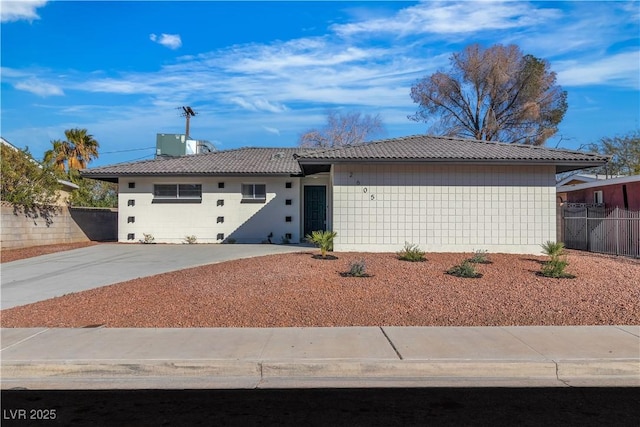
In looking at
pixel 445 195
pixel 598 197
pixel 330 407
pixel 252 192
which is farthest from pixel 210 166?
pixel 330 407

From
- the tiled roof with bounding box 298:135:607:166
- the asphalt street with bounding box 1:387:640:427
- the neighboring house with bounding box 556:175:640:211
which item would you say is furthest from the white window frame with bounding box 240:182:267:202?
the asphalt street with bounding box 1:387:640:427

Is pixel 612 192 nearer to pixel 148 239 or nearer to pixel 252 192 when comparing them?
pixel 252 192

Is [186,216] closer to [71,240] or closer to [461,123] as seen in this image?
[71,240]

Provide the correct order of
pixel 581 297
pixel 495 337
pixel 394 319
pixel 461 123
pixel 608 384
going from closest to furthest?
pixel 608 384, pixel 495 337, pixel 394 319, pixel 581 297, pixel 461 123

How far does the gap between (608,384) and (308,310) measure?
15.7 feet

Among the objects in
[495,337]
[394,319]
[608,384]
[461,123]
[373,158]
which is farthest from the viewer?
[461,123]

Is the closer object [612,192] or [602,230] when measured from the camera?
[602,230]

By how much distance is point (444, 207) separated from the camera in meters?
16.0

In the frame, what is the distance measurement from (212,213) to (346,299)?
1333 cm

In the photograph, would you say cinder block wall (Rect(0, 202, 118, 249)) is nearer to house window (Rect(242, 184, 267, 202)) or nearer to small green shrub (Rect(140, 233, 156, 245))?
small green shrub (Rect(140, 233, 156, 245))

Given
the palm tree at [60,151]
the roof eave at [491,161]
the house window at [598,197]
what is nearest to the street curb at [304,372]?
the roof eave at [491,161]

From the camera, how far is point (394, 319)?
28.4ft

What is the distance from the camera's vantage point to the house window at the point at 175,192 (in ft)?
72.9

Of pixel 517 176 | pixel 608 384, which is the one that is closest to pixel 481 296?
pixel 608 384
